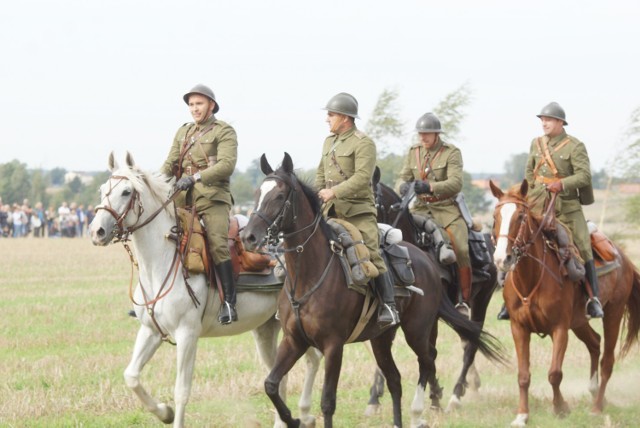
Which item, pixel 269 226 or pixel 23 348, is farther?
pixel 23 348

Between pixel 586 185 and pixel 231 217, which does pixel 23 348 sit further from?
pixel 586 185

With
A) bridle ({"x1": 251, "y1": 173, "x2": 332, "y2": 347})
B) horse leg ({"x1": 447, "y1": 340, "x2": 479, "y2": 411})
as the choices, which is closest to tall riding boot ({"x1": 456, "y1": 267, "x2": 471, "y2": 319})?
horse leg ({"x1": 447, "y1": 340, "x2": 479, "y2": 411})

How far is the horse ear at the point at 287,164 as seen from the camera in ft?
29.9

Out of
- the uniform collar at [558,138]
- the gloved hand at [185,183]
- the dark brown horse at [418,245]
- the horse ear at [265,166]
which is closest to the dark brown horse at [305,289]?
the horse ear at [265,166]

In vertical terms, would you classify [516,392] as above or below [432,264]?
below

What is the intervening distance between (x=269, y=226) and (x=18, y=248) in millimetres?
35012

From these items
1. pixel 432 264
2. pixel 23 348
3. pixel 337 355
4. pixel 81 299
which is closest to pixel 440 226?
pixel 432 264

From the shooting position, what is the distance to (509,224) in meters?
10.4

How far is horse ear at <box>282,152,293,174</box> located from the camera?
9.11m

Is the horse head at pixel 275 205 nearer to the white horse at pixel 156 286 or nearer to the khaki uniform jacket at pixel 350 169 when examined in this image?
the khaki uniform jacket at pixel 350 169

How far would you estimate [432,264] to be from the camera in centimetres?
1123

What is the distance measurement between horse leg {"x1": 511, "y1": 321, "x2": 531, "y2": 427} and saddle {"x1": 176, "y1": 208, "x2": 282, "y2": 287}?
A: 8.48 feet

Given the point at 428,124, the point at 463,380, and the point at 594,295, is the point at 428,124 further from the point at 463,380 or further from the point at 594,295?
the point at 463,380

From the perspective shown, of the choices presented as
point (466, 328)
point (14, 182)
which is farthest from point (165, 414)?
point (14, 182)
